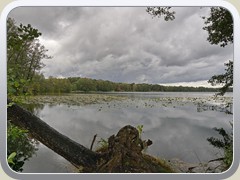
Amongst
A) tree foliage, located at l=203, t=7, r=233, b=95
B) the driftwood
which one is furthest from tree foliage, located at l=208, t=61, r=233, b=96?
the driftwood

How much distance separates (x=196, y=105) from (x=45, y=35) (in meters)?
0.97

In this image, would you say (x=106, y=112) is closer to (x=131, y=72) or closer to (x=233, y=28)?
(x=131, y=72)

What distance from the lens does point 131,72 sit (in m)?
2.69

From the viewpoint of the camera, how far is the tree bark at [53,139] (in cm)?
273

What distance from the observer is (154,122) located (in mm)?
2680

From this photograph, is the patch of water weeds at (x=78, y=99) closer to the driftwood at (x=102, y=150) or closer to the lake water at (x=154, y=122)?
the lake water at (x=154, y=122)

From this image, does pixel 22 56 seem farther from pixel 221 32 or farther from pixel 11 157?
pixel 221 32

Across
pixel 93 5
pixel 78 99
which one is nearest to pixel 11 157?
pixel 78 99

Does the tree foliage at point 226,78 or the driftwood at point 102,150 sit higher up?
the tree foliage at point 226,78

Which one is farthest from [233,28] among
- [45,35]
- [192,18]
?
[45,35]

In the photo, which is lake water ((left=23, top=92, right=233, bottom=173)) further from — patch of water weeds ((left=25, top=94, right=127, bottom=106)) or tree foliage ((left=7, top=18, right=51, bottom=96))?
tree foliage ((left=7, top=18, right=51, bottom=96))

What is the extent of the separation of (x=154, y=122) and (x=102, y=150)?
1.16 ft

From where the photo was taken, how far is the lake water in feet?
8.80

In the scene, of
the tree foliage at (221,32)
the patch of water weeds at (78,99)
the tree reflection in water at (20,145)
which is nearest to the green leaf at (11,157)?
the tree reflection in water at (20,145)
